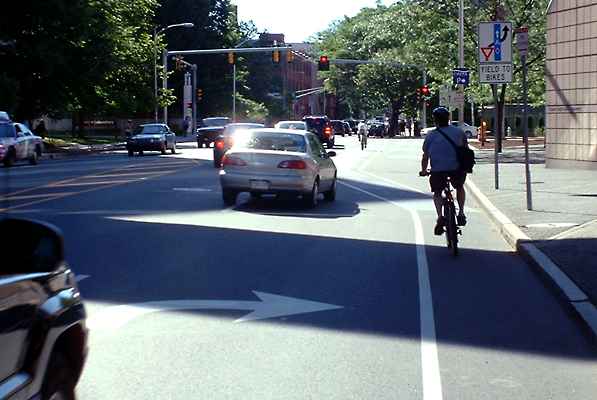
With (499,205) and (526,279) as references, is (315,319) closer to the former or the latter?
(526,279)

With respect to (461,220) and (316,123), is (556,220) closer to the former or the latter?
(461,220)

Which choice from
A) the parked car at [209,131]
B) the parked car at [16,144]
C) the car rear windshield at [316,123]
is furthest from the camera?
the car rear windshield at [316,123]

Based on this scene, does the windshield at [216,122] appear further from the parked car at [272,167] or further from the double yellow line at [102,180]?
the parked car at [272,167]

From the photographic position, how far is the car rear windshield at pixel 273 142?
67.8 feet

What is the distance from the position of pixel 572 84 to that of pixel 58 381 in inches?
1067

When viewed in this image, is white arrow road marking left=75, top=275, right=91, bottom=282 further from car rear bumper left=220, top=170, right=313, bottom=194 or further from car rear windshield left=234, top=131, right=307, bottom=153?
car rear windshield left=234, top=131, right=307, bottom=153

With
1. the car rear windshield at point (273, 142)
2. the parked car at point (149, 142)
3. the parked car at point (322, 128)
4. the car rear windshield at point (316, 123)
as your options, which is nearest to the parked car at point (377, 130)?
the parked car at point (322, 128)

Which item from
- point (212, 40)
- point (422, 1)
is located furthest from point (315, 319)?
point (212, 40)

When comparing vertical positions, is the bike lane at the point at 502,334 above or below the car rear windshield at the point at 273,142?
below

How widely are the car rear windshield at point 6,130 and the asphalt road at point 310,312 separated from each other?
63.2ft

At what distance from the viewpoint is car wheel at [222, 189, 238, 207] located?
20.5 metres

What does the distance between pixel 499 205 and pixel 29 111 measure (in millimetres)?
39425

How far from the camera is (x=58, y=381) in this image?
4773 millimetres

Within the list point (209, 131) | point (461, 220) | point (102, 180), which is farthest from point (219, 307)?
point (209, 131)
